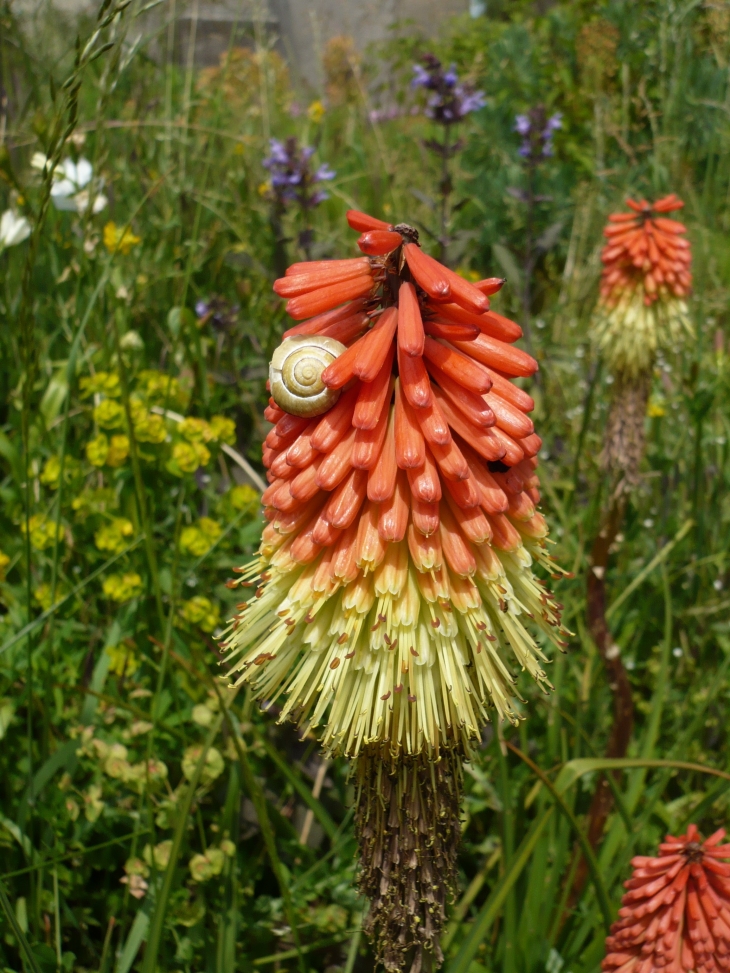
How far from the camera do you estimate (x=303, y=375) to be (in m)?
1.22

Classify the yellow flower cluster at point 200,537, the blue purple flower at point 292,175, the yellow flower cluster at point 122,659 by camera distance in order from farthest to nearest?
the blue purple flower at point 292,175, the yellow flower cluster at point 200,537, the yellow flower cluster at point 122,659

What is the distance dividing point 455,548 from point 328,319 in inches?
17.3

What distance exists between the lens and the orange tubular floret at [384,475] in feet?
3.98

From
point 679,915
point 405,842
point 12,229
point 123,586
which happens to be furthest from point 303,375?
point 12,229

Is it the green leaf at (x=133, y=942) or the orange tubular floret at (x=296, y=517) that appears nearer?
the orange tubular floret at (x=296, y=517)

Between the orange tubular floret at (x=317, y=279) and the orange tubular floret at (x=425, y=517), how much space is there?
38 cm

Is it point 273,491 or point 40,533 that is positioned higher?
point 273,491

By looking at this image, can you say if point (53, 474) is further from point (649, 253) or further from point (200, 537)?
point (649, 253)

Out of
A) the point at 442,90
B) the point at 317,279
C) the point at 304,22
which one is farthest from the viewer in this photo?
the point at 304,22

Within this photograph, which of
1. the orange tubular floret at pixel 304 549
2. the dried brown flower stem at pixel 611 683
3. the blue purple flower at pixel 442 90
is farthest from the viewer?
the blue purple flower at pixel 442 90

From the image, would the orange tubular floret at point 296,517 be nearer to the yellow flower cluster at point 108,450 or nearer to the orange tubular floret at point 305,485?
the orange tubular floret at point 305,485

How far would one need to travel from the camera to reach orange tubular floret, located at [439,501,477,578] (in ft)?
4.06

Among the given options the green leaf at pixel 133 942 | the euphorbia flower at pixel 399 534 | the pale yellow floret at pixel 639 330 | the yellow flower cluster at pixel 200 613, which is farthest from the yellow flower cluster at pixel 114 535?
the pale yellow floret at pixel 639 330

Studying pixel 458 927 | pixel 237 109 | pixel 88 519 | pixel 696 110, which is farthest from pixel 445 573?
pixel 237 109
